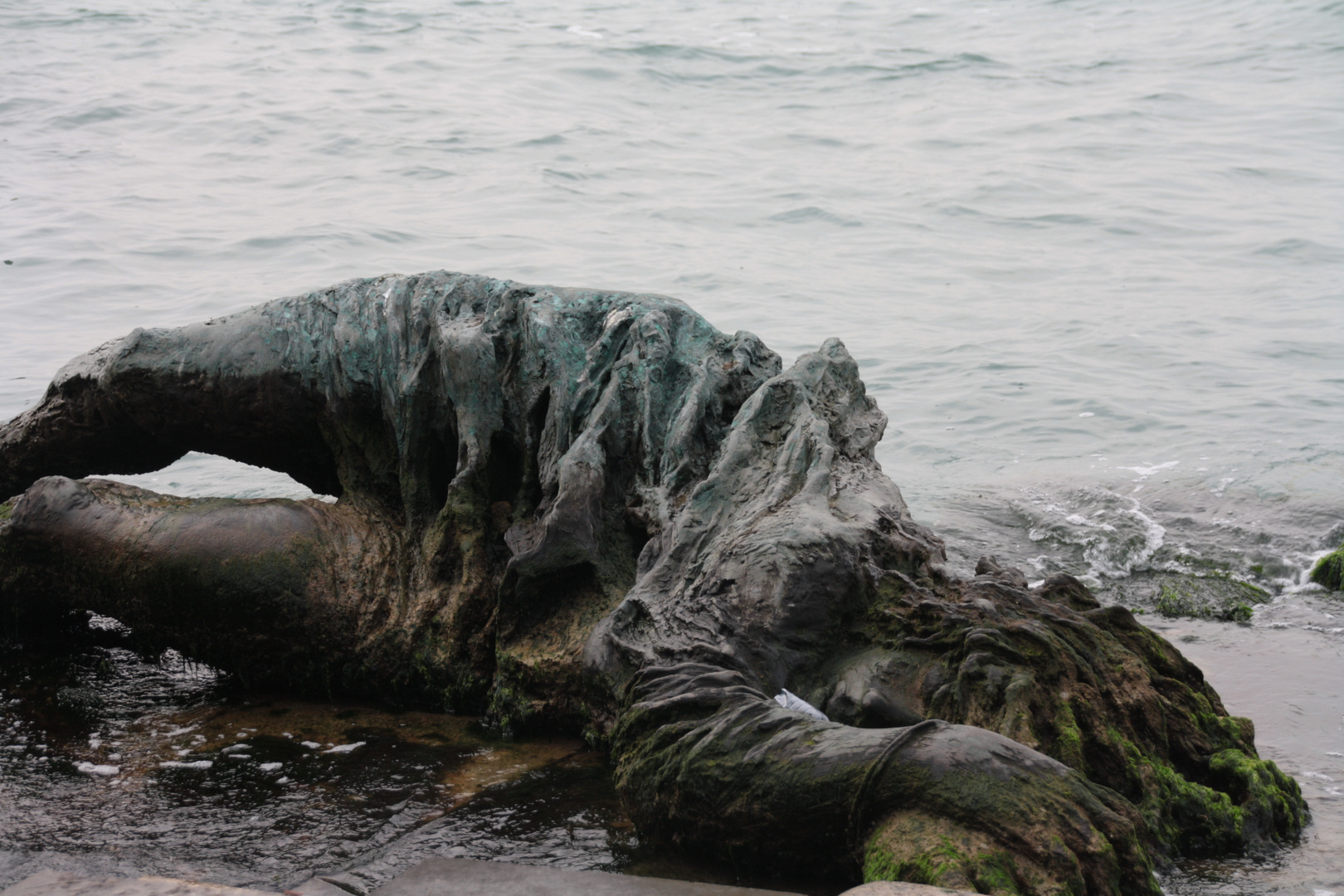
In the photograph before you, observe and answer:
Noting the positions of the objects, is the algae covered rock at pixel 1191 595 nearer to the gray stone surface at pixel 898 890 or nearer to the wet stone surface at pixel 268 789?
the wet stone surface at pixel 268 789

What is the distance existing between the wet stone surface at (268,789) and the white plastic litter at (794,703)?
0.40m

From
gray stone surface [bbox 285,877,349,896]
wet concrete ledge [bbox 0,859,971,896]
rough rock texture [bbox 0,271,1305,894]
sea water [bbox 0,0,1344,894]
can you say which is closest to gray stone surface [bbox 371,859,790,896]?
wet concrete ledge [bbox 0,859,971,896]

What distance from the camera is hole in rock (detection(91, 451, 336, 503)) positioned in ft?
26.0

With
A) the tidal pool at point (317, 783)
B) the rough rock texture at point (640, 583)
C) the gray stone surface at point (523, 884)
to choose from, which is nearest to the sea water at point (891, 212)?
the tidal pool at point (317, 783)

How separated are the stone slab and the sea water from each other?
0.79 metres

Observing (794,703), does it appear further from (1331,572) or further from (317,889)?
(1331,572)

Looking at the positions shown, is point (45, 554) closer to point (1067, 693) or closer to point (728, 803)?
point (728, 803)

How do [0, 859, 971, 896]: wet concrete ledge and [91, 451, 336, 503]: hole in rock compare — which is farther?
[91, 451, 336, 503]: hole in rock

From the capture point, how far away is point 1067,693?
106 inches

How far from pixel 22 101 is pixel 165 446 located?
625 inches

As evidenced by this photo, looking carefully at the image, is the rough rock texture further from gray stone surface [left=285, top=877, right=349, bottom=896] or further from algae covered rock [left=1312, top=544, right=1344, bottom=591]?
algae covered rock [left=1312, top=544, right=1344, bottom=591]

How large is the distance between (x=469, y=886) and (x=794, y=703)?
0.86 metres

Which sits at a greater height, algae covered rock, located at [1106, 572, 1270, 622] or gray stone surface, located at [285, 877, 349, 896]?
gray stone surface, located at [285, 877, 349, 896]

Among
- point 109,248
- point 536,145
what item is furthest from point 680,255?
point 109,248
